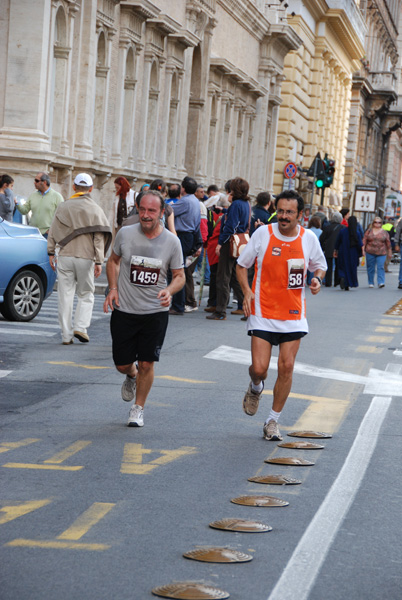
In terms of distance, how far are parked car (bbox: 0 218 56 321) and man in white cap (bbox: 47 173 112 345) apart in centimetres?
151

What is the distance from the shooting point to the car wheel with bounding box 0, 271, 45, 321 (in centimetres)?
1444

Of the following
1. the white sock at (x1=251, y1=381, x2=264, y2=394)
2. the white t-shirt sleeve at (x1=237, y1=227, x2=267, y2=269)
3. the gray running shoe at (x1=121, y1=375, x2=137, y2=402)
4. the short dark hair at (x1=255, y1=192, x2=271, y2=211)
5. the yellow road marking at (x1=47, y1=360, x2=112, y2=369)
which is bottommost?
the yellow road marking at (x1=47, y1=360, x2=112, y2=369)

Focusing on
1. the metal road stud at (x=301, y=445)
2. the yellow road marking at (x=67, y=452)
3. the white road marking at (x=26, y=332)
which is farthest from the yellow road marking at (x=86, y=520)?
the white road marking at (x=26, y=332)

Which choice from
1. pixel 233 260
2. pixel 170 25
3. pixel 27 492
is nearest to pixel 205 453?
pixel 27 492

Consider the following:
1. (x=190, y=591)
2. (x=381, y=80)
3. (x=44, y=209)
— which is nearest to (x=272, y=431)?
(x=190, y=591)

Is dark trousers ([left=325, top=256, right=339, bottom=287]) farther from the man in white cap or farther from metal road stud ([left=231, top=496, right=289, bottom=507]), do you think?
metal road stud ([left=231, top=496, right=289, bottom=507])

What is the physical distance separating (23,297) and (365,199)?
40703 mm

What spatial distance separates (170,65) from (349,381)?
20973 millimetres

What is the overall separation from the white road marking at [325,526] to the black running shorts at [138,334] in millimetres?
1501

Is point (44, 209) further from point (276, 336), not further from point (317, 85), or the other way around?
point (317, 85)

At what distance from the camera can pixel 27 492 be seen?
6.25 metres

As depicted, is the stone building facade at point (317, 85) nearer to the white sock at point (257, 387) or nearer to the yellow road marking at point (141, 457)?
the white sock at point (257, 387)

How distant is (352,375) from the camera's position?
11.8 m

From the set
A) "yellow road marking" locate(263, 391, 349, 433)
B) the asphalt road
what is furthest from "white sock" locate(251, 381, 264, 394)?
"yellow road marking" locate(263, 391, 349, 433)
